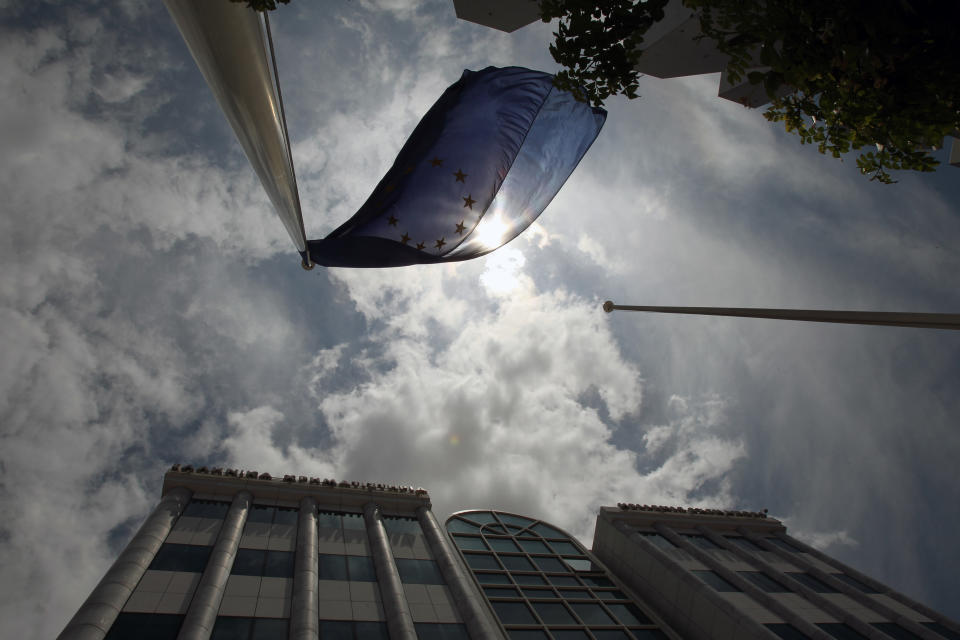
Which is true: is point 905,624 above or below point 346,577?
below

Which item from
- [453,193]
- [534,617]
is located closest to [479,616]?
[534,617]

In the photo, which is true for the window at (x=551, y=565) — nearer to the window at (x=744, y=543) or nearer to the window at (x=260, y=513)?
the window at (x=744, y=543)

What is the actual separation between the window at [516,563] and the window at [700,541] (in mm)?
12579

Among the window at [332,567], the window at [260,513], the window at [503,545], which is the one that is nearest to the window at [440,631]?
the window at [332,567]

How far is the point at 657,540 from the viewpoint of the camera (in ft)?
111

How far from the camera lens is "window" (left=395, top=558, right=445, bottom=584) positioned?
22.7 m

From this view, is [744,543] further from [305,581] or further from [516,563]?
[305,581]

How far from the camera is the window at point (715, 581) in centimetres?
2880

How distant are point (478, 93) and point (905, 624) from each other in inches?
1423

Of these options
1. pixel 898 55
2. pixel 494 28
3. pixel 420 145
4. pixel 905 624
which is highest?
pixel 494 28

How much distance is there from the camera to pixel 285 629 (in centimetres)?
1792

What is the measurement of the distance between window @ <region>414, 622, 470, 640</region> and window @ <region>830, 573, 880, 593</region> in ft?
85.8

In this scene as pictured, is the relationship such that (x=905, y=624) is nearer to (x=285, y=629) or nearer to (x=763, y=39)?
(x=285, y=629)

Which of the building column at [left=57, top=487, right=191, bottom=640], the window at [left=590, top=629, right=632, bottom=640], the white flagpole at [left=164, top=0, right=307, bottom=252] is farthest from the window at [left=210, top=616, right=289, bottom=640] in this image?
the white flagpole at [left=164, top=0, right=307, bottom=252]
